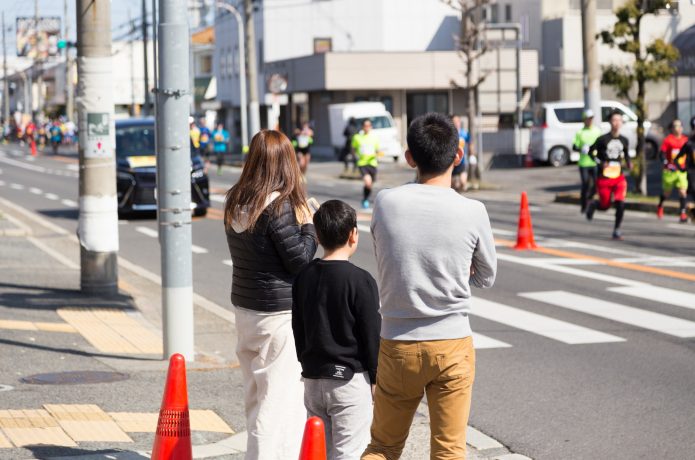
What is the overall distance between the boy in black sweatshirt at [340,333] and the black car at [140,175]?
17592mm

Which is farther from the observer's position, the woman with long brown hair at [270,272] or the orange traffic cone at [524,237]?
the orange traffic cone at [524,237]

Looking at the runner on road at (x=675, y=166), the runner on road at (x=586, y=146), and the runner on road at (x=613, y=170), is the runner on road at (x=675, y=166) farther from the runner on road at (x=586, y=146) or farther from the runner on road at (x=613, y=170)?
the runner on road at (x=613, y=170)

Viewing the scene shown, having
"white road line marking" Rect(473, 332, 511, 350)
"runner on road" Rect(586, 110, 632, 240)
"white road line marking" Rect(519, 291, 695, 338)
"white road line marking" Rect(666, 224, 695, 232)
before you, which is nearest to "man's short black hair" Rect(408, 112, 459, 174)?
"white road line marking" Rect(473, 332, 511, 350)

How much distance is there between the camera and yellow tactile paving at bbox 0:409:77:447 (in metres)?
6.74

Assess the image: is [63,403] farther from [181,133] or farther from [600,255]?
[600,255]

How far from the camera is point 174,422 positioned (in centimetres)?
573

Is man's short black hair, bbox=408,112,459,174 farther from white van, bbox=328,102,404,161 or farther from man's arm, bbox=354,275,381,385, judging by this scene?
white van, bbox=328,102,404,161

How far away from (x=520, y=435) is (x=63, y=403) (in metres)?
2.75

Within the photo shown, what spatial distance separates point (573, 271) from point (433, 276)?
1022 cm

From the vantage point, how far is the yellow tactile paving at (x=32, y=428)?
22.1ft

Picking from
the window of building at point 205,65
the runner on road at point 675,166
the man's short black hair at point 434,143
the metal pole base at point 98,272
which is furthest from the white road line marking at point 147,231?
the window of building at point 205,65

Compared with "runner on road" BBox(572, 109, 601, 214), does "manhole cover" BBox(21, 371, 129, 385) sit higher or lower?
lower

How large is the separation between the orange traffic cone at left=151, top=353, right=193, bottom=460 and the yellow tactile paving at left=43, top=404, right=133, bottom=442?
1218 millimetres

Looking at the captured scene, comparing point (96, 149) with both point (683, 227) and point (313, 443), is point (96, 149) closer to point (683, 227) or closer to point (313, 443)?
point (313, 443)
